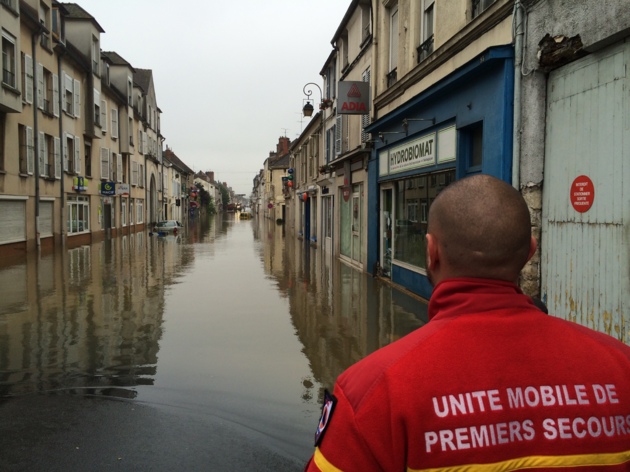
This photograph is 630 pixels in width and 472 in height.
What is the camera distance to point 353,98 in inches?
612

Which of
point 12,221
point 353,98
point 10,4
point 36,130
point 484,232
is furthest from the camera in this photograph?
point 36,130

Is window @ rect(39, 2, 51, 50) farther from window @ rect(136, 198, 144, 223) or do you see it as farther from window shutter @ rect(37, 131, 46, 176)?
window @ rect(136, 198, 144, 223)

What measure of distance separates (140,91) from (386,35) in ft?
114

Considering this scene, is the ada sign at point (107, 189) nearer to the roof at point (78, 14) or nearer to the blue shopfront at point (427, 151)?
the roof at point (78, 14)

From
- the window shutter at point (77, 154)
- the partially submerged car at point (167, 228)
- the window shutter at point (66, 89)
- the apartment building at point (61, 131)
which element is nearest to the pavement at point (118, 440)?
the apartment building at point (61, 131)

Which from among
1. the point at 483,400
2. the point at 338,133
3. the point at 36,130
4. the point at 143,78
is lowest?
the point at 483,400

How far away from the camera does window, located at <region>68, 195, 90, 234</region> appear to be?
26.6 m

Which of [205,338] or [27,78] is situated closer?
[205,338]

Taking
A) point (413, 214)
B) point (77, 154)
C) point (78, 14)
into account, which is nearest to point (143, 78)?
point (78, 14)

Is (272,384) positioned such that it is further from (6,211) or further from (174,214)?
(174,214)

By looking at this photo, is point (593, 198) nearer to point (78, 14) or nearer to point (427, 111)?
point (427, 111)

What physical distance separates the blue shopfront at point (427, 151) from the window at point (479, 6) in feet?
3.20

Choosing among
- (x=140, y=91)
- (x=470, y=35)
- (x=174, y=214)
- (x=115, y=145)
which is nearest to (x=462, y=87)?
(x=470, y=35)

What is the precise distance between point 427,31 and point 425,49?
1.18 ft
